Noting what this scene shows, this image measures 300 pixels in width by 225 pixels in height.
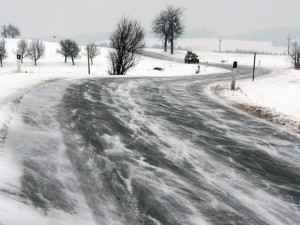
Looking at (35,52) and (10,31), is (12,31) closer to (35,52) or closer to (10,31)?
(10,31)

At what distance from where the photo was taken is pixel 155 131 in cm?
581

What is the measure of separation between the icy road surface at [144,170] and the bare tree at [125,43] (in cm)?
2397

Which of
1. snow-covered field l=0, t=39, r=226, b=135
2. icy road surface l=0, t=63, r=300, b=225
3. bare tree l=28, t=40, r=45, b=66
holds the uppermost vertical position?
bare tree l=28, t=40, r=45, b=66

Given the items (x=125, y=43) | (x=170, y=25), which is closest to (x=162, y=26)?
(x=170, y=25)

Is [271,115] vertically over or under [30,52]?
under

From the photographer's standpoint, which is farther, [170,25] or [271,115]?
[170,25]

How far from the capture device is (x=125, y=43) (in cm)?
3034

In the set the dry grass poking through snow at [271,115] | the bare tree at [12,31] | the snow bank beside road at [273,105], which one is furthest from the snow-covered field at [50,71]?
the bare tree at [12,31]

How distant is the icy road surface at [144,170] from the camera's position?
3.00m

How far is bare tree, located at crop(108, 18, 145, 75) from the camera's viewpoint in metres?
30.2

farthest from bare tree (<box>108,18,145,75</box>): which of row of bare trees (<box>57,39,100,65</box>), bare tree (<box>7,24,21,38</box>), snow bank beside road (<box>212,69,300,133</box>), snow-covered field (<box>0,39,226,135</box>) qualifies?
bare tree (<box>7,24,21,38</box>)

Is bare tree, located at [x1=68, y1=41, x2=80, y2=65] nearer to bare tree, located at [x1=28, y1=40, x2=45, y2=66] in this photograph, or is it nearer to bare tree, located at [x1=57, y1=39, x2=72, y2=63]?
bare tree, located at [x1=57, y1=39, x2=72, y2=63]

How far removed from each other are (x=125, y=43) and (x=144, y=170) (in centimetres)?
2734

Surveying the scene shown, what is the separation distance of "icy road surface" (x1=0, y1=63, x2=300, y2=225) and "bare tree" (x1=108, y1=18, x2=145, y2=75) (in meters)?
24.0
